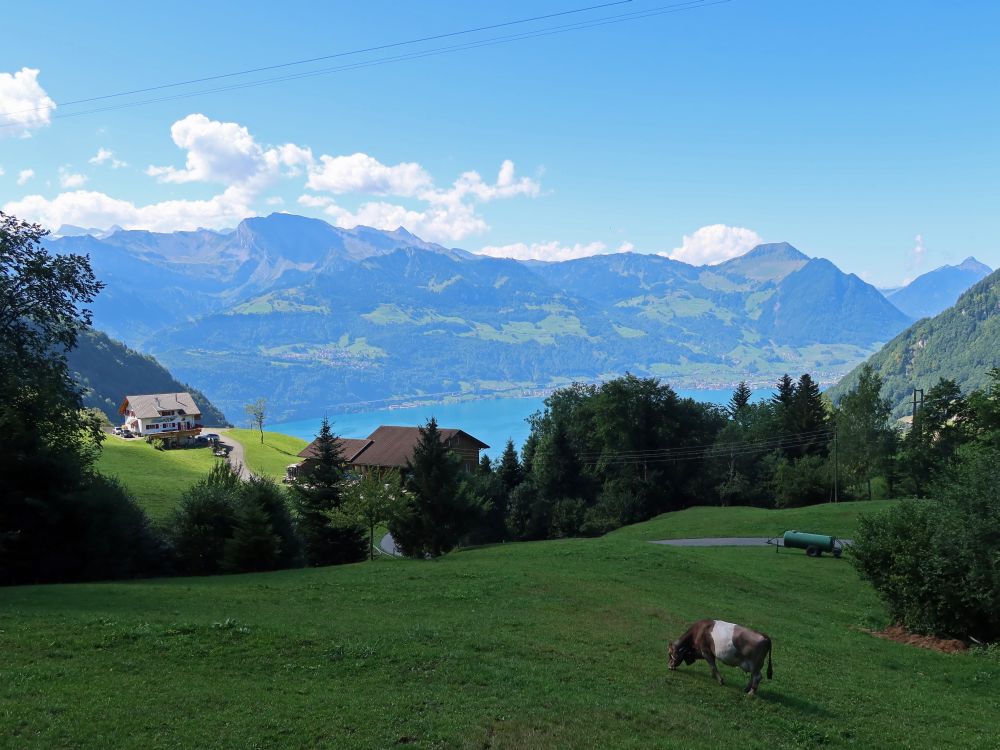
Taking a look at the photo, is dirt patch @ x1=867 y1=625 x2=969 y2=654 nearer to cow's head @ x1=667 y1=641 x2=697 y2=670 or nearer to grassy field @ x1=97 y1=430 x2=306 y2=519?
cow's head @ x1=667 y1=641 x2=697 y2=670

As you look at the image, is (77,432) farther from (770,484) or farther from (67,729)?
(770,484)

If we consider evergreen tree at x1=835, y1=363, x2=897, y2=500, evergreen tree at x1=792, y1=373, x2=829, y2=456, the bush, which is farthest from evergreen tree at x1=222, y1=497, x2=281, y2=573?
evergreen tree at x1=792, y1=373, x2=829, y2=456

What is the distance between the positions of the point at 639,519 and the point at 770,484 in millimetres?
16085

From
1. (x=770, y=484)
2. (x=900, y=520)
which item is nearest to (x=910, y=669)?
(x=900, y=520)

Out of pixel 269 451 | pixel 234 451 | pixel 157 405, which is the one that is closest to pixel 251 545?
pixel 234 451

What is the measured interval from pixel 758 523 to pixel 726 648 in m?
42.9

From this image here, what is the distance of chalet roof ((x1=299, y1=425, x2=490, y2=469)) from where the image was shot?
345 feet

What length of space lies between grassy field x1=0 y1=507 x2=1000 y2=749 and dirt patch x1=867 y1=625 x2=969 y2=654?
1086mm

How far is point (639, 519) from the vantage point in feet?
239

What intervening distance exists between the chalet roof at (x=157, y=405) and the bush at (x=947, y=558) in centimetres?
13586

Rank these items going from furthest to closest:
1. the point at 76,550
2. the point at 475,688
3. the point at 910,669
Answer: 1. the point at 76,550
2. the point at 910,669
3. the point at 475,688

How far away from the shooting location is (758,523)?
177 ft

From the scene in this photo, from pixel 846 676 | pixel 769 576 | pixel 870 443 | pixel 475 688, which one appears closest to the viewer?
pixel 475 688

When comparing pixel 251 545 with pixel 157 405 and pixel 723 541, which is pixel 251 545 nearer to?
pixel 723 541
